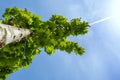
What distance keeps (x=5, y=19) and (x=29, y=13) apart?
188cm

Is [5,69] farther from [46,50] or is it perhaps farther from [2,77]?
[46,50]

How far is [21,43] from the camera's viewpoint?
42.7 ft

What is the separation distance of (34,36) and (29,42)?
79 centimetres

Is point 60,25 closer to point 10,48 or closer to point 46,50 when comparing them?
point 46,50

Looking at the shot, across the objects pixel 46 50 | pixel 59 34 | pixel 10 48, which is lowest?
pixel 10 48

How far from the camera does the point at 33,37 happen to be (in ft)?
41.6

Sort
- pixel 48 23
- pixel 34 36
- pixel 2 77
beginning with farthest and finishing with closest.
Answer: pixel 2 77, pixel 48 23, pixel 34 36

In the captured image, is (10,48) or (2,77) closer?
(10,48)

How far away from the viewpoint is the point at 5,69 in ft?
51.1

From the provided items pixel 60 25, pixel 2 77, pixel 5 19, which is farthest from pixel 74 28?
pixel 2 77

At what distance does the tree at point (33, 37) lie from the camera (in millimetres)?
13133

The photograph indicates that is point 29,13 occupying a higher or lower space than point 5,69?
higher

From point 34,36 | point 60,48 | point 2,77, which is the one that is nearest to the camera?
point 34,36

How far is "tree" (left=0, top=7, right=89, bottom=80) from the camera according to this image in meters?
13.1
